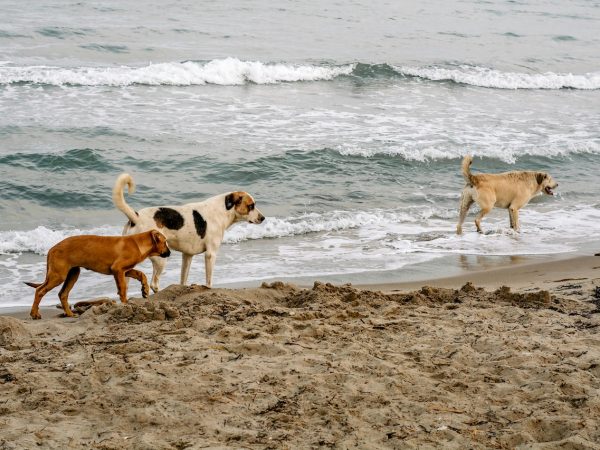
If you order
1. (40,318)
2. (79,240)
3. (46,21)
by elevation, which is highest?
(46,21)

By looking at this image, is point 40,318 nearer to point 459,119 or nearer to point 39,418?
point 39,418

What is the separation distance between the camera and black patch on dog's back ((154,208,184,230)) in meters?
8.73

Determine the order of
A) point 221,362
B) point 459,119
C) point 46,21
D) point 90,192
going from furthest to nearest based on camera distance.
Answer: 1. point 46,21
2. point 459,119
3. point 90,192
4. point 221,362

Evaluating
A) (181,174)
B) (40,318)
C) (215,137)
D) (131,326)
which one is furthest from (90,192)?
(131,326)

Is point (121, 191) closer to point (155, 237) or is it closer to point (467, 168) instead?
point (155, 237)

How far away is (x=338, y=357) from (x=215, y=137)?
12.7m

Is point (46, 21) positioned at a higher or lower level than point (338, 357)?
higher

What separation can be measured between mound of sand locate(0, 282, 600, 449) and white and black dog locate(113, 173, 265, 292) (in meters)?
1.33

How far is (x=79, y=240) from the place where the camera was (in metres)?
7.64

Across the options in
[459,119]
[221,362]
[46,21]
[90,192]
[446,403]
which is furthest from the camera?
[46,21]

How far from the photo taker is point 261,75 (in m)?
24.7

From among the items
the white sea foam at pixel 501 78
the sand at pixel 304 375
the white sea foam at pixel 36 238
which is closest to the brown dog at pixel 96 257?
the sand at pixel 304 375

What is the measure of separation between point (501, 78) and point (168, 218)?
2035cm

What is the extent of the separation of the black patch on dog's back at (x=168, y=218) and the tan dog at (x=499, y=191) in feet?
16.6
